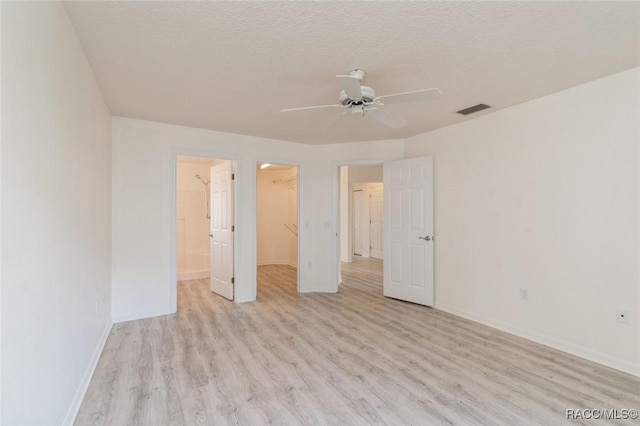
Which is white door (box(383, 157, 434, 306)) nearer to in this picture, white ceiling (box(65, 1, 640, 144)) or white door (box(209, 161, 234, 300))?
white ceiling (box(65, 1, 640, 144))

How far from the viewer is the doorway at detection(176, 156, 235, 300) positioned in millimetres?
4961

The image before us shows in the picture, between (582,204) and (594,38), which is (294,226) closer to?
(582,204)

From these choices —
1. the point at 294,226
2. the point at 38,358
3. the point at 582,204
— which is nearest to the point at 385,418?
the point at 38,358

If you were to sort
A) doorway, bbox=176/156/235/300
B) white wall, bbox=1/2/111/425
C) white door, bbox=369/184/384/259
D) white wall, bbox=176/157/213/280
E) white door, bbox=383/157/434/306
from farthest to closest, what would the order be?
white door, bbox=369/184/384/259, white wall, bbox=176/157/213/280, doorway, bbox=176/156/235/300, white door, bbox=383/157/434/306, white wall, bbox=1/2/111/425

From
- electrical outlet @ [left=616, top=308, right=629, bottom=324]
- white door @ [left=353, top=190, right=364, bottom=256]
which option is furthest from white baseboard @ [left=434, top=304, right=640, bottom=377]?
white door @ [left=353, top=190, right=364, bottom=256]

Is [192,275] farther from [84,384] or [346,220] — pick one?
[346,220]

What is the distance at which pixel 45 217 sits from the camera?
5.07 ft

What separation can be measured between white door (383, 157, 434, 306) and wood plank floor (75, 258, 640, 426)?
24.7 inches

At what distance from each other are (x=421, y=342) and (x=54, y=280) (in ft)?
9.76

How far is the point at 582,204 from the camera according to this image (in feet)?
9.48

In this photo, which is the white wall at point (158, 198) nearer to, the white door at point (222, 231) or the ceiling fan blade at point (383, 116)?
the white door at point (222, 231)

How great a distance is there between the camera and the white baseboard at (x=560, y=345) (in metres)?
2.60

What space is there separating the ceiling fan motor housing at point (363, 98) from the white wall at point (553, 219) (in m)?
1.89

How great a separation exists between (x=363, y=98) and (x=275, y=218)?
5837 millimetres
